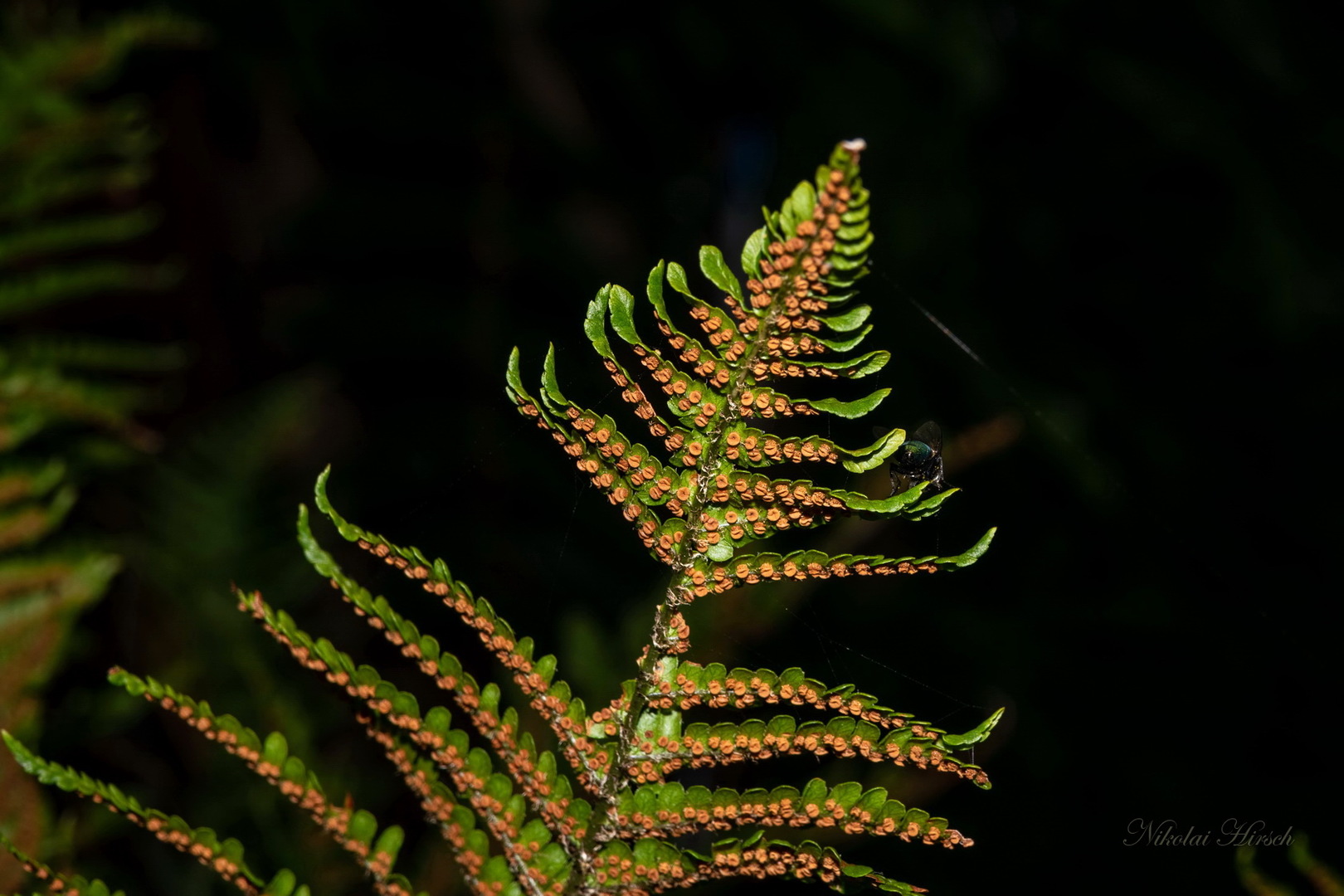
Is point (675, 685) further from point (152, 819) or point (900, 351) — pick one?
point (900, 351)

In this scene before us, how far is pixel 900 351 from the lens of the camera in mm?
2486

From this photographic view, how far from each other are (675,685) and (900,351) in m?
1.87

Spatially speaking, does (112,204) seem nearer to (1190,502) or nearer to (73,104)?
(73,104)

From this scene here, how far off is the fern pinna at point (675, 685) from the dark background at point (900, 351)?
0.88 m

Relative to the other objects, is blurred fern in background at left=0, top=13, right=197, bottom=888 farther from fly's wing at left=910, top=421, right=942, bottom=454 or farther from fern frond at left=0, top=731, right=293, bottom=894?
fly's wing at left=910, top=421, right=942, bottom=454

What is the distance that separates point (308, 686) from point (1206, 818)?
182cm

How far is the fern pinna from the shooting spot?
67 cm

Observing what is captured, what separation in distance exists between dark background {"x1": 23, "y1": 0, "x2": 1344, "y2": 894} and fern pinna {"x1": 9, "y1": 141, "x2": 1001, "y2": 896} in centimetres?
88

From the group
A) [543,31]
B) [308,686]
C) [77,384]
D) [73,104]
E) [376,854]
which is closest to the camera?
[376,854]

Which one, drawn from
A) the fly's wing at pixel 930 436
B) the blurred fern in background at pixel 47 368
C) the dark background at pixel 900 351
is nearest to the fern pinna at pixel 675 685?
the fly's wing at pixel 930 436

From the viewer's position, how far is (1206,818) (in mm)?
2180

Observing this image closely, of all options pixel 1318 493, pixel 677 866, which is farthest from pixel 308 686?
pixel 1318 493

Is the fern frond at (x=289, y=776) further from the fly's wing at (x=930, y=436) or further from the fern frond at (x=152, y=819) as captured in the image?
the fly's wing at (x=930, y=436)

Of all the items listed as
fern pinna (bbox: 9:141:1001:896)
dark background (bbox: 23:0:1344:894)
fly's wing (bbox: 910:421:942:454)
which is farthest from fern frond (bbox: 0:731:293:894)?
dark background (bbox: 23:0:1344:894)
